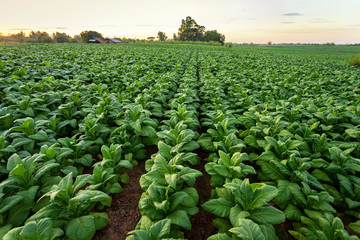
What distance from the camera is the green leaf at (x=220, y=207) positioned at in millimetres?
1994

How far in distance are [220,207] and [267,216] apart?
20.3 inches

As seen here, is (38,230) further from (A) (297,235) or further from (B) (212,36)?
(B) (212,36)

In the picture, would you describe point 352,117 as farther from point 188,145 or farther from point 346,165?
point 188,145

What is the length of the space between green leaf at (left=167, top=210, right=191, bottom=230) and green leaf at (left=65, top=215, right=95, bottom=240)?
906 millimetres

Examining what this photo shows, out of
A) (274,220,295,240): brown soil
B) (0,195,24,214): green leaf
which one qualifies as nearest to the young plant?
(274,220,295,240): brown soil

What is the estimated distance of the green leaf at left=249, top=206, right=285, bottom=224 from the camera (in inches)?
71.0

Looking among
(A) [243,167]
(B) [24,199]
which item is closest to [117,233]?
(B) [24,199]

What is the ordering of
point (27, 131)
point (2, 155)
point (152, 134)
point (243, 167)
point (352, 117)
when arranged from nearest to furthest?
point (243, 167), point (2, 155), point (27, 131), point (152, 134), point (352, 117)

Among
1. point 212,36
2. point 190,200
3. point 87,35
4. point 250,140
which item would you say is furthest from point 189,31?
point 190,200

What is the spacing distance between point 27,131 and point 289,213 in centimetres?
445

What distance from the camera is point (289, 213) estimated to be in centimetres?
221

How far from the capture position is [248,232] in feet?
4.87

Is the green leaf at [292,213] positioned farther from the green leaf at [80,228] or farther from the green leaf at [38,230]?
the green leaf at [38,230]

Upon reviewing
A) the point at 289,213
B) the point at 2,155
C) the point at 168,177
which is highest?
→ the point at 168,177
